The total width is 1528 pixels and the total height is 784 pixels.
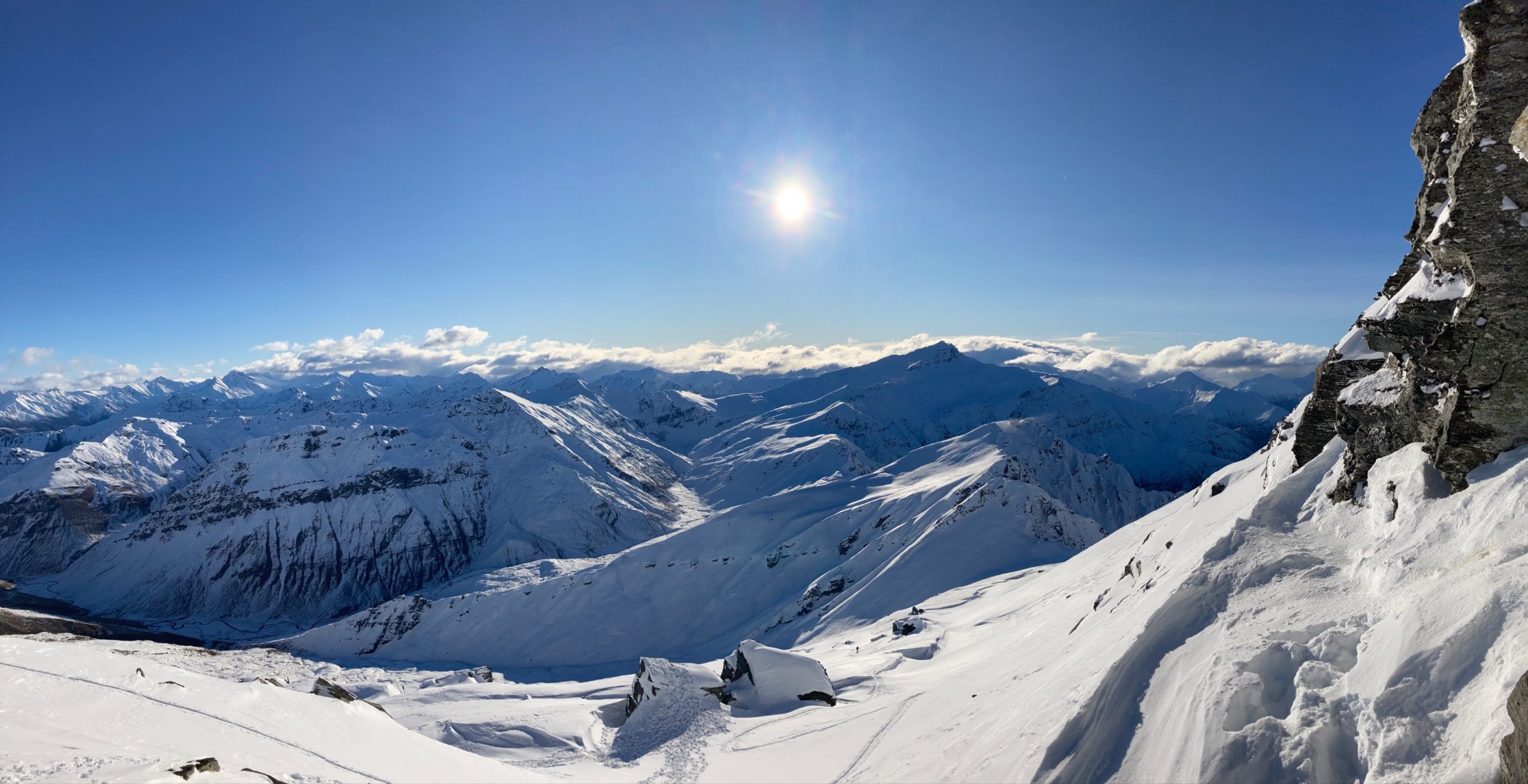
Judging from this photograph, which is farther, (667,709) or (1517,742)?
(667,709)

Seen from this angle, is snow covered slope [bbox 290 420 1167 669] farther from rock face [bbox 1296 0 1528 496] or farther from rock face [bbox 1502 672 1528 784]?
rock face [bbox 1502 672 1528 784]

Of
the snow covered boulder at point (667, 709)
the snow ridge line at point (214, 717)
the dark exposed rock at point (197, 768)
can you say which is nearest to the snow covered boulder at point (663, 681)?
the snow covered boulder at point (667, 709)

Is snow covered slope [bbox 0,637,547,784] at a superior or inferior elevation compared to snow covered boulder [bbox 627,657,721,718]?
superior

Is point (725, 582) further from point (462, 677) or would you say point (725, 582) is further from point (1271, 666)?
point (1271, 666)

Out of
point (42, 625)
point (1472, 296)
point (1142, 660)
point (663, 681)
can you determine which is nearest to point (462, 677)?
point (663, 681)

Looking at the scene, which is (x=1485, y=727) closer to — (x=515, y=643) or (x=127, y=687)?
(x=127, y=687)

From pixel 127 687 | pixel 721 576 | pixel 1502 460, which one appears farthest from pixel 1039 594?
pixel 721 576

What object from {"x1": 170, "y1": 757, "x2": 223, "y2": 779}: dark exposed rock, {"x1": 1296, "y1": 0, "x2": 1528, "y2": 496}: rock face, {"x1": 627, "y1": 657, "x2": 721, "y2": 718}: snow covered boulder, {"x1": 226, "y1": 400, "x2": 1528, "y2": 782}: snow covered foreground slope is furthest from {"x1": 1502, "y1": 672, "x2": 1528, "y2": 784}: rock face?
{"x1": 627, "y1": 657, "x2": 721, "y2": 718}: snow covered boulder
